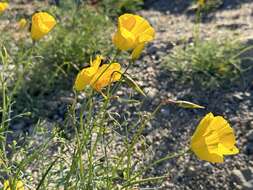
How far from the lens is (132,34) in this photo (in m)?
2.09

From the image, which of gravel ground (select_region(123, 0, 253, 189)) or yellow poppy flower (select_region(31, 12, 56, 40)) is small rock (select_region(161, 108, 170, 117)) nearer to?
gravel ground (select_region(123, 0, 253, 189))

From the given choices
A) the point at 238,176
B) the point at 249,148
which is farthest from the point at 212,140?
the point at 249,148

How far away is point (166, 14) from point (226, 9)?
0.58 meters

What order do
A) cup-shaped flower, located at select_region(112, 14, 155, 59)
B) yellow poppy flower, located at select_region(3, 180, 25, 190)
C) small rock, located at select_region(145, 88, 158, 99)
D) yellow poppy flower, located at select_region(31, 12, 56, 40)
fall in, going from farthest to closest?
small rock, located at select_region(145, 88, 158, 99), yellow poppy flower, located at select_region(31, 12, 56, 40), yellow poppy flower, located at select_region(3, 180, 25, 190), cup-shaped flower, located at select_region(112, 14, 155, 59)

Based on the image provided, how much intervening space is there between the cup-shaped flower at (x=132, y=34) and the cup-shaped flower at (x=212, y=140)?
35 centimetres

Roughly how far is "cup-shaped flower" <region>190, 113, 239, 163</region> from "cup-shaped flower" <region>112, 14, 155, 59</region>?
0.35 metres

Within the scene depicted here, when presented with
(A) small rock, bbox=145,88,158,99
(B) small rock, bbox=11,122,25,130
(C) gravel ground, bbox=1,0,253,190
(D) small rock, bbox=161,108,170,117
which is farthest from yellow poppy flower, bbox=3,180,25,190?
(A) small rock, bbox=145,88,158,99

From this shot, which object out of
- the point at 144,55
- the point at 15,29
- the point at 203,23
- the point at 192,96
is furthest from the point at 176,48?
the point at 15,29

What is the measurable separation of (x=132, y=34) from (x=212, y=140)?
0.47m

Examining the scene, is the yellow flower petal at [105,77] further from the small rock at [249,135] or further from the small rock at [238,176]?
the small rock at [249,135]

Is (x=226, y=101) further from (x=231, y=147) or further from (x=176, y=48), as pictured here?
(x=231, y=147)

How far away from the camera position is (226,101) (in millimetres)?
3877

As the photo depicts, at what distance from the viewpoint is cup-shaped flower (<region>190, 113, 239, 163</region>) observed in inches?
76.0

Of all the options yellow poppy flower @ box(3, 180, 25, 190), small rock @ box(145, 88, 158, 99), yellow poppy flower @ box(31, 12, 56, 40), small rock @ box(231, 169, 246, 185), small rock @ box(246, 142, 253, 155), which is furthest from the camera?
small rock @ box(145, 88, 158, 99)
